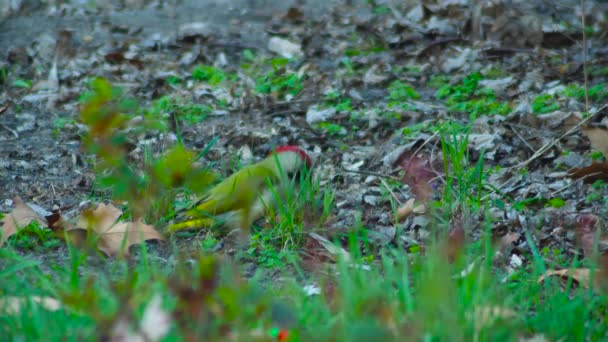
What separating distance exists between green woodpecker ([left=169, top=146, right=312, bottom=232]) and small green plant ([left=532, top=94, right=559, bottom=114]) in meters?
1.94

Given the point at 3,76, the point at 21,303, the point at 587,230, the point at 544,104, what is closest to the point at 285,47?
the point at 3,76

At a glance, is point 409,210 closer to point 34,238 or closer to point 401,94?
point 34,238

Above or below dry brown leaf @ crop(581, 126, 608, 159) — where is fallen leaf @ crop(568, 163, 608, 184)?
below

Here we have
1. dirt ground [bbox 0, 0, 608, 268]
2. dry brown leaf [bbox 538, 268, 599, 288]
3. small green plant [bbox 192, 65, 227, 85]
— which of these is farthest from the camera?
small green plant [bbox 192, 65, 227, 85]

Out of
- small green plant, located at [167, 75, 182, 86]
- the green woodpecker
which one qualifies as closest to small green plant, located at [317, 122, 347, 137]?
the green woodpecker

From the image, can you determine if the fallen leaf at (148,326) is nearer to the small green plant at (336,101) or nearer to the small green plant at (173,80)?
the small green plant at (336,101)

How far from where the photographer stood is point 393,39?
7.39 m

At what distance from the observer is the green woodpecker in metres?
4.19

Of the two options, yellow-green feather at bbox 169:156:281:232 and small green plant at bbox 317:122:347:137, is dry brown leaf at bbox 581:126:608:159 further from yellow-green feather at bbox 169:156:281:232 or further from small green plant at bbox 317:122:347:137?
small green plant at bbox 317:122:347:137

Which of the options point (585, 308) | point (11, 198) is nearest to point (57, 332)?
point (585, 308)

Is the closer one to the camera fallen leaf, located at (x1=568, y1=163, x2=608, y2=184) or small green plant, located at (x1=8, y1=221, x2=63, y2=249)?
small green plant, located at (x1=8, y1=221, x2=63, y2=249)

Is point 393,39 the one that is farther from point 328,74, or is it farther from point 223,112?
point 223,112

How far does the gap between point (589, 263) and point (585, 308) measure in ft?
1.32

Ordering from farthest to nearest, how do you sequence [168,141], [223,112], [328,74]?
[328,74], [223,112], [168,141]
